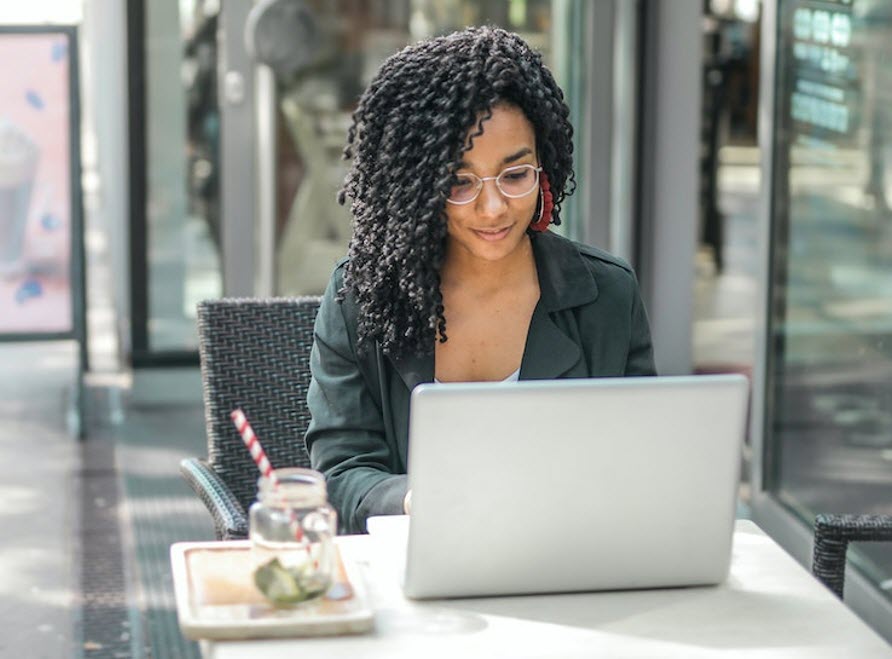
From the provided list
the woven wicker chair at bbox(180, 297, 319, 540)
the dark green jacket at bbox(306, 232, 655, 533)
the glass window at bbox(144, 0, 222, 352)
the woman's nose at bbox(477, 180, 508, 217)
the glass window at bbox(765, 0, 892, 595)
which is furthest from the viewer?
the glass window at bbox(144, 0, 222, 352)

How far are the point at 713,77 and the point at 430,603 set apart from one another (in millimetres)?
5995

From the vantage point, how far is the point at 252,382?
282cm

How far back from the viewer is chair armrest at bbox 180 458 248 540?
2.44m

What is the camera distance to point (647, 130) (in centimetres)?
558

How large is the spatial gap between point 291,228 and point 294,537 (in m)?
4.07

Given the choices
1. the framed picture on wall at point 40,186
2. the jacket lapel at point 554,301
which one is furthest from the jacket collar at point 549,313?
the framed picture on wall at point 40,186

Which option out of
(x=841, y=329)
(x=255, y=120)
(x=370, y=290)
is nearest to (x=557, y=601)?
(x=370, y=290)

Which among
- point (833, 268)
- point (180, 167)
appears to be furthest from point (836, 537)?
point (180, 167)

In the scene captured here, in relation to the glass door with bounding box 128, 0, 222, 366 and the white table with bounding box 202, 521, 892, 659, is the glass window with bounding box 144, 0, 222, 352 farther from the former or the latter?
the white table with bounding box 202, 521, 892, 659

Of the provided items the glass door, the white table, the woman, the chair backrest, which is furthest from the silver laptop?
the glass door

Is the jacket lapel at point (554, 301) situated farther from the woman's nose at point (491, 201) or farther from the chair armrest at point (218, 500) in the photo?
the chair armrest at point (218, 500)

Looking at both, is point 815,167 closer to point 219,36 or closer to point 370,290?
point 370,290

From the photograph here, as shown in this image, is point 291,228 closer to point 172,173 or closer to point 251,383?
point 172,173

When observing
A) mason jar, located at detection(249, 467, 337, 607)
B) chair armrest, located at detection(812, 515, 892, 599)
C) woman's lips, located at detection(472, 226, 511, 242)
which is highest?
woman's lips, located at detection(472, 226, 511, 242)
